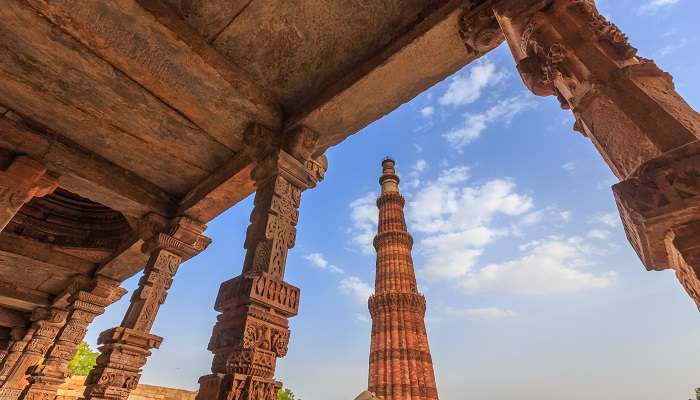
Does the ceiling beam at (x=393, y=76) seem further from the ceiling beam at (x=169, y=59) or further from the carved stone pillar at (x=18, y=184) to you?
the carved stone pillar at (x=18, y=184)

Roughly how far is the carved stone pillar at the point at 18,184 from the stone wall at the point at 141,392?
7831 mm

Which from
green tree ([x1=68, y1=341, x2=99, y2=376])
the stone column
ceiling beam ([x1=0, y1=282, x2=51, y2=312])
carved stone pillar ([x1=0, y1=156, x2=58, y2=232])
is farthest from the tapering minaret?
green tree ([x1=68, y1=341, x2=99, y2=376])

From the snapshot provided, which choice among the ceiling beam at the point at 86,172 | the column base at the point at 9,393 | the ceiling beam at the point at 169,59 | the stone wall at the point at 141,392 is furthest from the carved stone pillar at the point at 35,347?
the ceiling beam at the point at 169,59

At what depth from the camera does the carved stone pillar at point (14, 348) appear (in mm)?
6918

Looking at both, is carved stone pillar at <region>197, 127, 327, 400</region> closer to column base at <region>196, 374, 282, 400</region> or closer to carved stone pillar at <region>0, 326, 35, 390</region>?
column base at <region>196, 374, 282, 400</region>

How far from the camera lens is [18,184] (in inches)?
151

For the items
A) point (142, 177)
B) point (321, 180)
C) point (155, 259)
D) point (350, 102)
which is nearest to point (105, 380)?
point (155, 259)

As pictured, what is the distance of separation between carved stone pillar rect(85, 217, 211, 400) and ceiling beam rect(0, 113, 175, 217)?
1.59 feet

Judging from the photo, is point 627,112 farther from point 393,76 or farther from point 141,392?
point 141,392

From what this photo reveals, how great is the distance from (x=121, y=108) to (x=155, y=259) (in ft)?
6.99

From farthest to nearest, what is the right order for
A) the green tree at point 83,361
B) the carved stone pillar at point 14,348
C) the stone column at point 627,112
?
the green tree at point 83,361, the carved stone pillar at point 14,348, the stone column at point 627,112

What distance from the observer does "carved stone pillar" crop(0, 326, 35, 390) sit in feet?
22.7

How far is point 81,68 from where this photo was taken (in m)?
3.29

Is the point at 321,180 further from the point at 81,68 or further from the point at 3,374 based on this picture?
the point at 3,374
